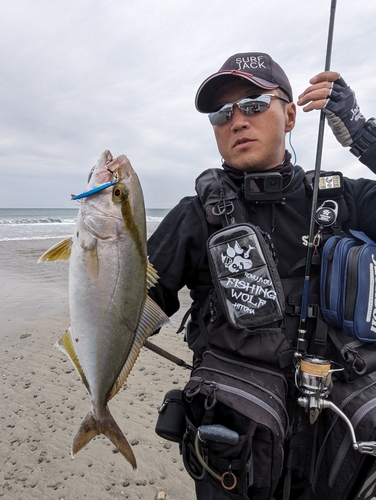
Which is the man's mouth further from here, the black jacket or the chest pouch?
the chest pouch

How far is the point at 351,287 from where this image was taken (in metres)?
1.82

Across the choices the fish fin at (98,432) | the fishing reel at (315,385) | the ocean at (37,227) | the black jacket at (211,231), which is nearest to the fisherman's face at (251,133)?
the black jacket at (211,231)

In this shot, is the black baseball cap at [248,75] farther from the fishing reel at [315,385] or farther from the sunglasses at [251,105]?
the fishing reel at [315,385]

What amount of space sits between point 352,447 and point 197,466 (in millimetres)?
805

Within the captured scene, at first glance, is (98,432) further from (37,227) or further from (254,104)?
(37,227)

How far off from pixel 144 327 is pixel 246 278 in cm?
64

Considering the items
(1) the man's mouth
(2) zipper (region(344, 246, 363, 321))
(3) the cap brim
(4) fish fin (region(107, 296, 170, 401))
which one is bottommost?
(4) fish fin (region(107, 296, 170, 401))

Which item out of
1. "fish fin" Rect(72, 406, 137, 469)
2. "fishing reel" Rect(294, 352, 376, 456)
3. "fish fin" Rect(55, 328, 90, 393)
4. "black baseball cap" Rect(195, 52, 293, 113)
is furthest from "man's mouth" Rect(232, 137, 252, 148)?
"fish fin" Rect(72, 406, 137, 469)

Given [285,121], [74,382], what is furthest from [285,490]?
[74,382]

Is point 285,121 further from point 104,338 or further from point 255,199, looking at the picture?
point 104,338

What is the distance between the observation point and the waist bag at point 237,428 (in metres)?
1.63

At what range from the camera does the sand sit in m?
3.07

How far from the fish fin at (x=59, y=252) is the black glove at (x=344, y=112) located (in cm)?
178

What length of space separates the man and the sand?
1397mm
